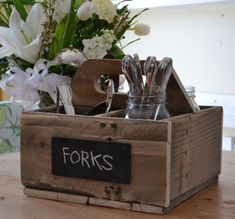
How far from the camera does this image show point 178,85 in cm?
86

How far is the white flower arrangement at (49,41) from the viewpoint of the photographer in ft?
3.41

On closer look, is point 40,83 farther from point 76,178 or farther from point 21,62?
point 76,178

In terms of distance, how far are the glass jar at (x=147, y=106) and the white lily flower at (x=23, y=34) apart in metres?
0.31

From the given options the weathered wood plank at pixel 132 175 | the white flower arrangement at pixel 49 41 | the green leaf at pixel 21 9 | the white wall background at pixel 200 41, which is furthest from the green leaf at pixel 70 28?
the white wall background at pixel 200 41

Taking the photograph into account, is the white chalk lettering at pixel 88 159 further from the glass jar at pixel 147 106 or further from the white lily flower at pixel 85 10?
the white lily flower at pixel 85 10

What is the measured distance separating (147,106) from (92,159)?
0.13 m

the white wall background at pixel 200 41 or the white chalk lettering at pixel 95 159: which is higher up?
the white wall background at pixel 200 41

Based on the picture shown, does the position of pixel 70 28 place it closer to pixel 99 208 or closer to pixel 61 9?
pixel 61 9

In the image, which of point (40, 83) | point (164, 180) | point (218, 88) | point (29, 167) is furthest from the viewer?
point (218, 88)

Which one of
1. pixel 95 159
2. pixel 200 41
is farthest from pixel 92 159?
pixel 200 41

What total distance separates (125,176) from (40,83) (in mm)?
356

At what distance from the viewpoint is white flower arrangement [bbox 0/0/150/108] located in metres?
1.04

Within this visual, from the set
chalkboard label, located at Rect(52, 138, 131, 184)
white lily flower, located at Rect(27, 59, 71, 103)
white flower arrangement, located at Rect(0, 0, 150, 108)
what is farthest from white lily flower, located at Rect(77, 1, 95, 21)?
chalkboard label, located at Rect(52, 138, 131, 184)

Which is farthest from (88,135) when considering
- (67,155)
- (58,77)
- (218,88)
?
(218,88)
